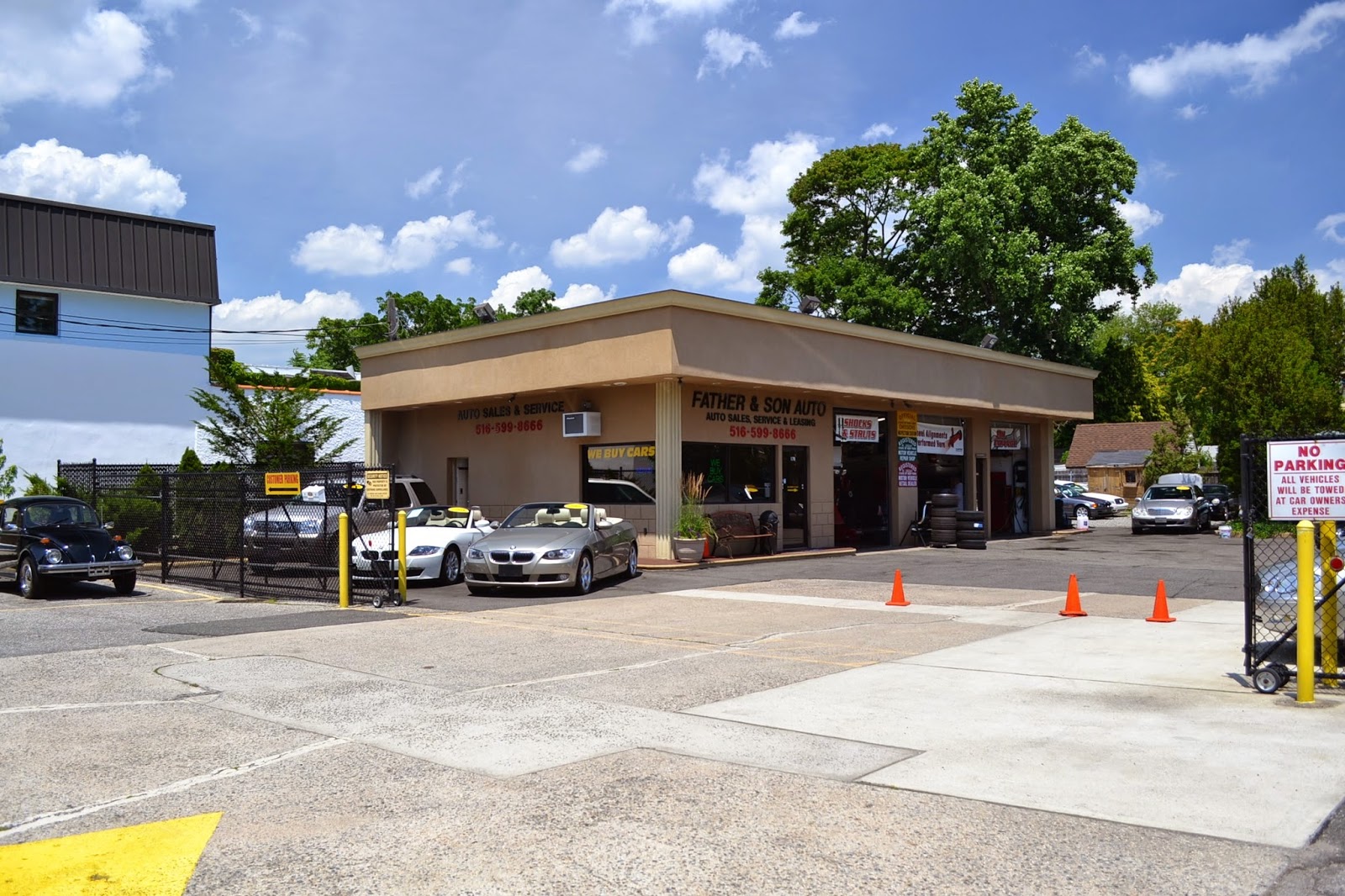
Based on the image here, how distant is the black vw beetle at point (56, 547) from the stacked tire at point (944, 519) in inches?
746

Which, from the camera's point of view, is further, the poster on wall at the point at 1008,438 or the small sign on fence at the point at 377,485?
the poster on wall at the point at 1008,438

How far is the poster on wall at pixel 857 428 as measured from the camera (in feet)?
90.4

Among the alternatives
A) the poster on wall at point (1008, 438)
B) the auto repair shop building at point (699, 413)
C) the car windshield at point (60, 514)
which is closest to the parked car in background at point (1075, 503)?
the poster on wall at point (1008, 438)

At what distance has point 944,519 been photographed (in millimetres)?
28156

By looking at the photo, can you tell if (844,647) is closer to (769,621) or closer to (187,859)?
(769,621)

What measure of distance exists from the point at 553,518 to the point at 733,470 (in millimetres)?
7049

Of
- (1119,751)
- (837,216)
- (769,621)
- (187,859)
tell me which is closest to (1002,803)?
(1119,751)

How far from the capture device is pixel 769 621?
45.0 ft

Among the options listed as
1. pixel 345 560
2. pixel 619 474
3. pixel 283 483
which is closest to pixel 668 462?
pixel 619 474

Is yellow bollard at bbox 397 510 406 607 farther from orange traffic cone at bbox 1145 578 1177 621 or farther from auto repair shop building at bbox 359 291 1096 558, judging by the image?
orange traffic cone at bbox 1145 578 1177 621

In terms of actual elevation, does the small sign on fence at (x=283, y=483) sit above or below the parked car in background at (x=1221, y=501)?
above

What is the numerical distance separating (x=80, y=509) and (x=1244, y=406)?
115ft

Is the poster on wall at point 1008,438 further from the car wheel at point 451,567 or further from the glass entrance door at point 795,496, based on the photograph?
the car wheel at point 451,567

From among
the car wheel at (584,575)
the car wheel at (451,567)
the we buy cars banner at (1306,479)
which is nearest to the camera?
the we buy cars banner at (1306,479)
